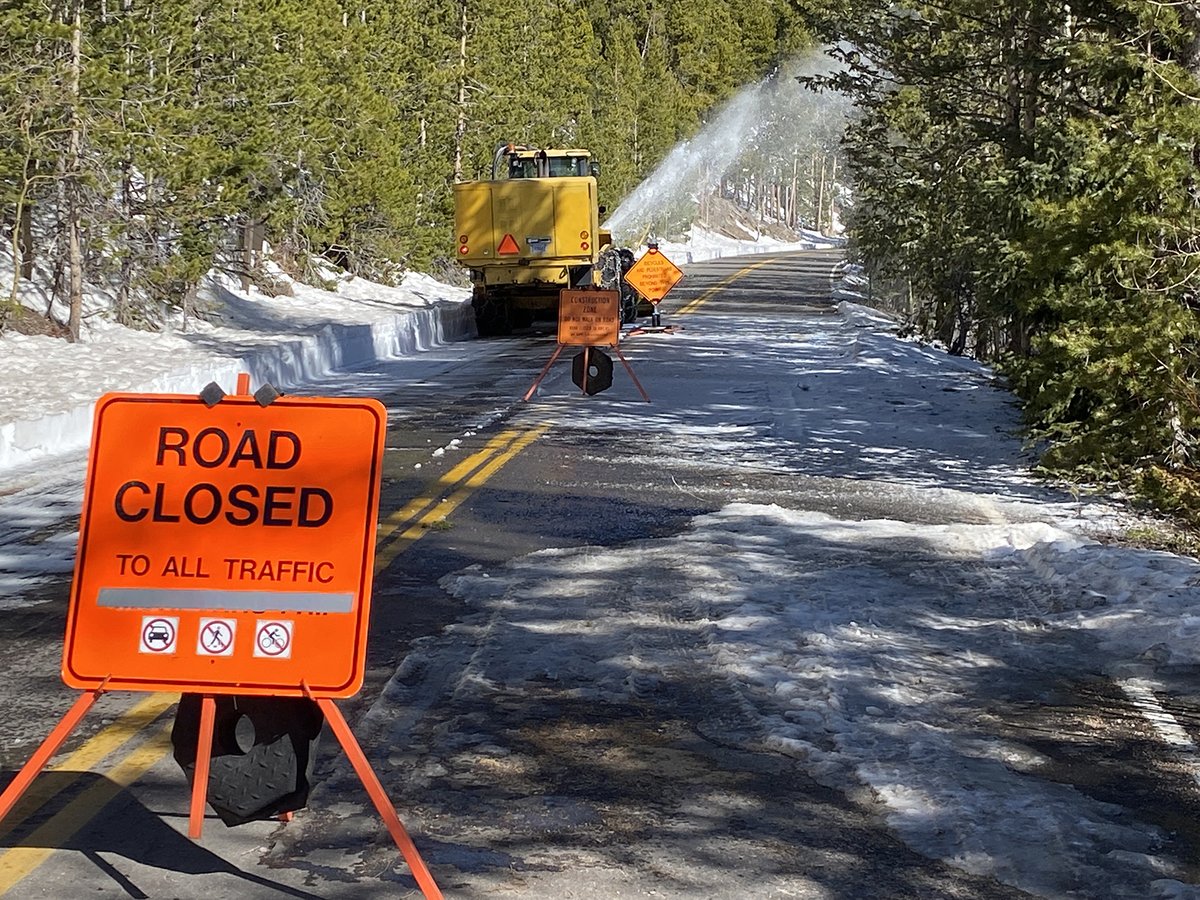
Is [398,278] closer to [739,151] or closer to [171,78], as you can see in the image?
[171,78]

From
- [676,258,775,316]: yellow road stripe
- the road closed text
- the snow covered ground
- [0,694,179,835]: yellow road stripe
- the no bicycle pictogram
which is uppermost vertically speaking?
the road closed text

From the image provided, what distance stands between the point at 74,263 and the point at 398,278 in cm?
1957

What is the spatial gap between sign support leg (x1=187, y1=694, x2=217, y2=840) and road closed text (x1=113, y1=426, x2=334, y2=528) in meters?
0.53

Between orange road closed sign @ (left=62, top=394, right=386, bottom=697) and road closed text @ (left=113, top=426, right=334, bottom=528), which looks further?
road closed text @ (left=113, top=426, right=334, bottom=528)

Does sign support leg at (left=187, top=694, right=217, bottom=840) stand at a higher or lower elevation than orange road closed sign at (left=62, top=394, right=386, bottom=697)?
lower

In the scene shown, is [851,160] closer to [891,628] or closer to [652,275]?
[652,275]

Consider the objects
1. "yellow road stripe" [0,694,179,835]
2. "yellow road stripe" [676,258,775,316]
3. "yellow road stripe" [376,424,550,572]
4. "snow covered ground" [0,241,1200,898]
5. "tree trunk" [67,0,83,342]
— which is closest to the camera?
"yellow road stripe" [0,694,179,835]

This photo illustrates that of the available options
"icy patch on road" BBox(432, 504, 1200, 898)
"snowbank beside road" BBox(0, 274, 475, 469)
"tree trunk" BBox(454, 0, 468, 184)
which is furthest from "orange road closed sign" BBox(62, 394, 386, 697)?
"tree trunk" BBox(454, 0, 468, 184)

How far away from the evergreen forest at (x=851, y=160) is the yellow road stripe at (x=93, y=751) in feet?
23.7

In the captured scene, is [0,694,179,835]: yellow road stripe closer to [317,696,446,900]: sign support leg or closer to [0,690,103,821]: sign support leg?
[0,690,103,821]: sign support leg

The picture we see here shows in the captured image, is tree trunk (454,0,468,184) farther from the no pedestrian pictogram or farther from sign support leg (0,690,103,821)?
sign support leg (0,690,103,821)

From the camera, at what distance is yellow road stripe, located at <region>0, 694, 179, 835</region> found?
521 cm

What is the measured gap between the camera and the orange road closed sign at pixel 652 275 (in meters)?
30.8

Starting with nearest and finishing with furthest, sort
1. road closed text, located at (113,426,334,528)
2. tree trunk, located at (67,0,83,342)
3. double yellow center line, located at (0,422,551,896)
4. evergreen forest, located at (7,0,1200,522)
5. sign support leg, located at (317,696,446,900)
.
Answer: sign support leg, located at (317,696,446,900), road closed text, located at (113,426,334,528), double yellow center line, located at (0,422,551,896), evergreen forest, located at (7,0,1200,522), tree trunk, located at (67,0,83,342)
